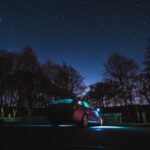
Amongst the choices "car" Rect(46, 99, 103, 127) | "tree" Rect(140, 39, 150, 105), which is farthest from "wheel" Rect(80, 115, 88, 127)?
"tree" Rect(140, 39, 150, 105)

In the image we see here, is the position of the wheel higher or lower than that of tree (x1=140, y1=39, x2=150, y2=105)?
lower

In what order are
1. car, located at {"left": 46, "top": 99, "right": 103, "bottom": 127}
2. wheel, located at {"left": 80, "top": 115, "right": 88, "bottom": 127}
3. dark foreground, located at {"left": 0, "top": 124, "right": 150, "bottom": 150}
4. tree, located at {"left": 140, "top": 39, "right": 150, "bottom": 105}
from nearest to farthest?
1. dark foreground, located at {"left": 0, "top": 124, "right": 150, "bottom": 150}
2. car, located at {"left": 46, "top": 99, "right": 103, "bottom": 127}
3. wheel, located at {"left": 80, "top": 115, "right": 88, "bottom": 127}
4. tree, located at {"left": 140, "top": 39, "right": 150, "bottom": 105}

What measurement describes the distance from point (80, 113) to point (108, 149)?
8.55 metres

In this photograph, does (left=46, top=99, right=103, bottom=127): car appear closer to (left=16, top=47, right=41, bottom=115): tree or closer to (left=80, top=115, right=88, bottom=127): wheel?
(left=80, top=115, right=88, bottom=127): wheel

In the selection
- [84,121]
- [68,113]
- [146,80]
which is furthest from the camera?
[146,80]

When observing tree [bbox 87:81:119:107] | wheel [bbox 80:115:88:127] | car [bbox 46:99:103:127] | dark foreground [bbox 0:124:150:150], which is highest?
tree [bbox 87:81:119:107]

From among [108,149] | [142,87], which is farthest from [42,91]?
[108,149]

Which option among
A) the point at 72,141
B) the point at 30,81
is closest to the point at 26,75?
the point at 30,81

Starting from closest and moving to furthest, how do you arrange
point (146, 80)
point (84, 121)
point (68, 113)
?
1. point (68, 113)
2. point (84, 121)
3. point (146, 80)

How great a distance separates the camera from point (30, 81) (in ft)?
195

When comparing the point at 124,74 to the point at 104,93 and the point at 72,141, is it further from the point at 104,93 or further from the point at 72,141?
the point at 72,141

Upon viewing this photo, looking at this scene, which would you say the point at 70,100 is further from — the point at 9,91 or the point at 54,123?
the point at 9,91

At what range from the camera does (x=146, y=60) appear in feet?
174

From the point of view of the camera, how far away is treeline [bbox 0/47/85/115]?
58531mm
